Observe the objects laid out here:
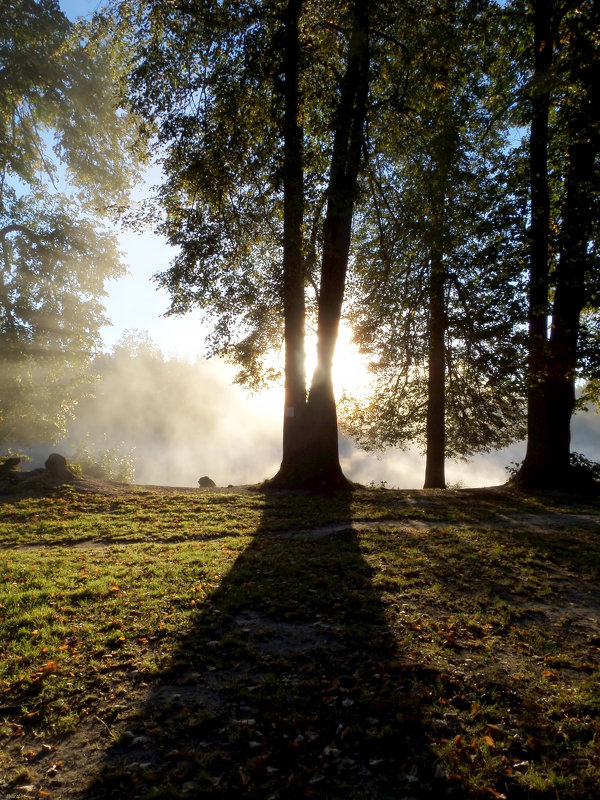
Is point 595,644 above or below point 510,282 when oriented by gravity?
below

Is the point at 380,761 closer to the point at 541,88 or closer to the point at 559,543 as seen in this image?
the point at 559,543

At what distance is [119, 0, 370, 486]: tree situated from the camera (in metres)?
10.6

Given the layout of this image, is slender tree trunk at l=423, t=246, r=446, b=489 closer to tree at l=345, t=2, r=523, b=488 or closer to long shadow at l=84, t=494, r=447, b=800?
tree at l=345, t=2, r=523, b=488

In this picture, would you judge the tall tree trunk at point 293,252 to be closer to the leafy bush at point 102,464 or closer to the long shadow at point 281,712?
the long shadow at point 281,712

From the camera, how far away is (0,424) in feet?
94.1

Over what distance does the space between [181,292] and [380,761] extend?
12.7 m

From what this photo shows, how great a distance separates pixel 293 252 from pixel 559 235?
6534 mm

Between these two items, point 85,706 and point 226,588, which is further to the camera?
point 226,588

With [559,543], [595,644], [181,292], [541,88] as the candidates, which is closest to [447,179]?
[541,88]

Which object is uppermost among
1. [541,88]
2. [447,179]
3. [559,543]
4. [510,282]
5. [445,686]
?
[541,88]

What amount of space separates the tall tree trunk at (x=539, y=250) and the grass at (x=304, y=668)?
584cm

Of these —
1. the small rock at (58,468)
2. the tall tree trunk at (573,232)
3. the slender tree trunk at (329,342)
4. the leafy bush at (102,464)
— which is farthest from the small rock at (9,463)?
the tall tree trunk at (573,232)

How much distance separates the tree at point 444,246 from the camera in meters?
12.4

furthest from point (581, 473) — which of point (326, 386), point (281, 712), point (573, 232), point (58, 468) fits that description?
point (58, 468)
